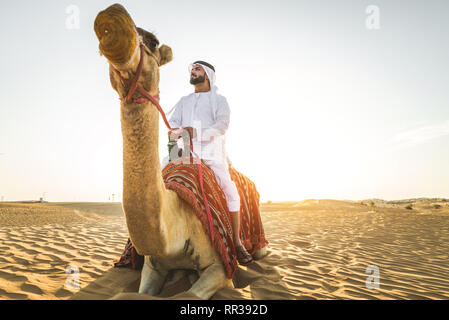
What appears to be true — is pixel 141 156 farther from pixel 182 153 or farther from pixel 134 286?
pixel 134 286

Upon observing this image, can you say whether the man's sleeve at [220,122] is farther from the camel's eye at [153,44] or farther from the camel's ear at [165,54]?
the camel's eye at [153,44]

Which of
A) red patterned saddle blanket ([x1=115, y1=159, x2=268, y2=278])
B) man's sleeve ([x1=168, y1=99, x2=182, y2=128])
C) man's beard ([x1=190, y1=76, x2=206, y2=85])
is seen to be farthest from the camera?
man's sleeve ([x1=168, y1=99, x2=182, y2=128])

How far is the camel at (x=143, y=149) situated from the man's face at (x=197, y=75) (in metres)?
1.69

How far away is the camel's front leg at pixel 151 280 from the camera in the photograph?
7.84ft

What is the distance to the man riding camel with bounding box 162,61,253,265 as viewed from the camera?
3.21 metres

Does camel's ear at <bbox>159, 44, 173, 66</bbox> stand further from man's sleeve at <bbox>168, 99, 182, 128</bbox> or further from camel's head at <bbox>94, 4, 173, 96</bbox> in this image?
man's sleeve at <bbox>168, 99, 182, 128</bbox>

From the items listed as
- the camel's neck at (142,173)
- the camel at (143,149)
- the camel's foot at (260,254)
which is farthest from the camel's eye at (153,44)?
the camel's foot at (260,254)

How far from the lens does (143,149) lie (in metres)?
1.74

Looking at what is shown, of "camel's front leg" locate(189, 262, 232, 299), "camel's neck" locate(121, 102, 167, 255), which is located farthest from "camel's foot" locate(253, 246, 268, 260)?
"camel's neck" locate(121, 102, 167, 255)

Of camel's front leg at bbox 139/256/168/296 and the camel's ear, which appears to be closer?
the camel's ear

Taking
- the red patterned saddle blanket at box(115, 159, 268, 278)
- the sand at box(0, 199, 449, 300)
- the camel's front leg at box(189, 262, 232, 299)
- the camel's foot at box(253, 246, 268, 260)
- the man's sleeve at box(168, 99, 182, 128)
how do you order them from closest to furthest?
1. the camel's front leg at box(189, 262, 232, 299)
2. the red patterned saddle blanket at box(115, 159, 268, 278)
3. the sand at box(0, 199, 449, 300)
4. the man's sleeve at box(168, 99, 182, 128)
5. the camel's foot at box(253, 246, 268, 260)

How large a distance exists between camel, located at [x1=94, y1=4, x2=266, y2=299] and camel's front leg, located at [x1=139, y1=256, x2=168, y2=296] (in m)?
0.23
